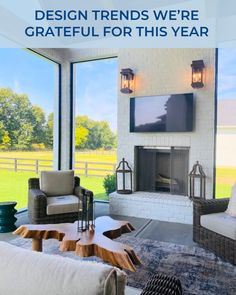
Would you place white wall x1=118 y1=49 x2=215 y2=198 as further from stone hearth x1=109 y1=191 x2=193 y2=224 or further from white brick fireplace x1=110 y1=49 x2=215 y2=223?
stone hearth x1=109 y1=191 x2=193 y2=224

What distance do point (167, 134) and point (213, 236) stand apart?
2.07 metres

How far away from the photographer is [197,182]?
429 centimetres

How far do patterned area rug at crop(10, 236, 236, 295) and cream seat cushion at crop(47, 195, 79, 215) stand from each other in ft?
1.45

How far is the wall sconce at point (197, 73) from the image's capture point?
4137mm

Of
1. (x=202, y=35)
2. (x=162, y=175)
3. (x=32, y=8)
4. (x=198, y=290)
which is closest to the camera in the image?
(x=198, y=290)


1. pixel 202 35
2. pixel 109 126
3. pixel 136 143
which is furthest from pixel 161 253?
pixel 202 35

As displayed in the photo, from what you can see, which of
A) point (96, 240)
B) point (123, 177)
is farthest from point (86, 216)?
point (123, 177)

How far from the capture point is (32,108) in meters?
5.10

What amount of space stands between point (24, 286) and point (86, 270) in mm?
187

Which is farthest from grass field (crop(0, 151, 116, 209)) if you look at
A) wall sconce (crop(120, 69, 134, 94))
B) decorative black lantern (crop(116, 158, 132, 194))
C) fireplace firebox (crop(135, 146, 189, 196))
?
wall sconce (crop(120, 69, 134, 94))

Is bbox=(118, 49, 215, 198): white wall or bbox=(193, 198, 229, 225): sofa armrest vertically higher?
bbox=(118, 49, 215, 198): white wall

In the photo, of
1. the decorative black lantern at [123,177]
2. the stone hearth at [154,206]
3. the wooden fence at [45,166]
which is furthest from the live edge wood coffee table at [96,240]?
the wooden fence at [45,166]

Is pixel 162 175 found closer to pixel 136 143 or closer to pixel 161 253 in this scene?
pixel 136 143

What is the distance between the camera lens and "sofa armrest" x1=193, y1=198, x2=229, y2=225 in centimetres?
307
